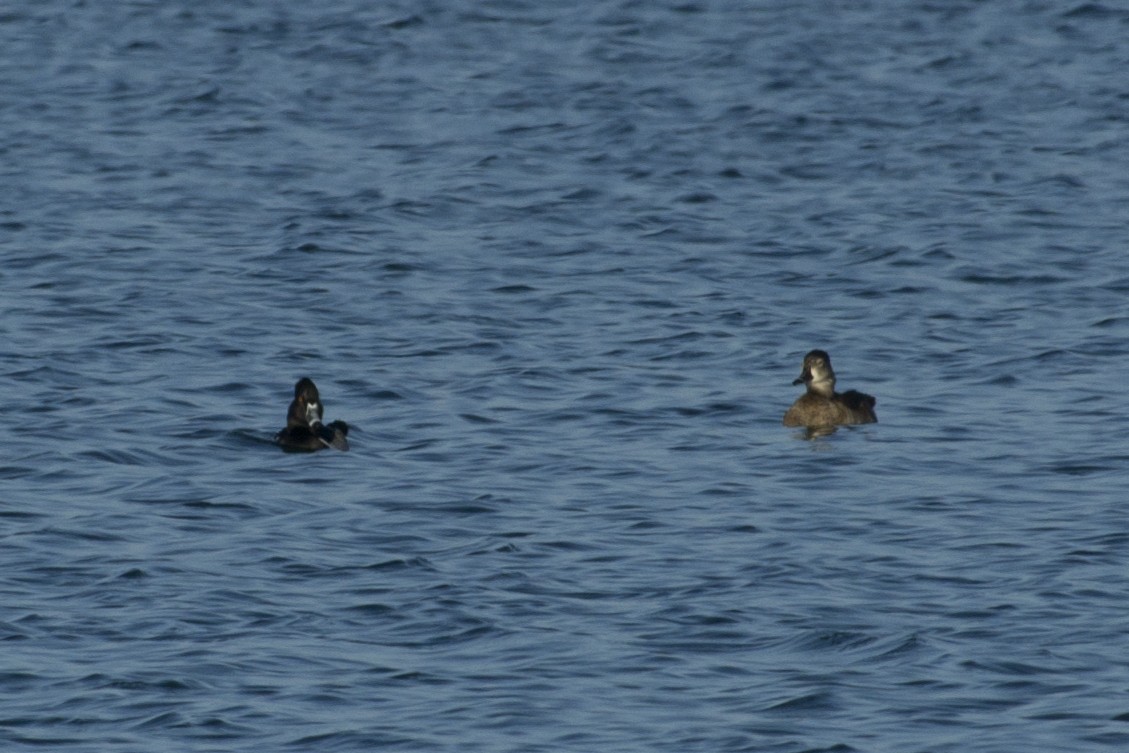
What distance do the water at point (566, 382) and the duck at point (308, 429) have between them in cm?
15

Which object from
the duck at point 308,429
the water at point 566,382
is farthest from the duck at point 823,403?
the duck at point 308,429

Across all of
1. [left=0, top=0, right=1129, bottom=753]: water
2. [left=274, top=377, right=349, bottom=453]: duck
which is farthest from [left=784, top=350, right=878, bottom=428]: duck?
[left=274, top=377, right=349, bottom=453]: duck

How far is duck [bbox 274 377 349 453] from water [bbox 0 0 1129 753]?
0.15 metres

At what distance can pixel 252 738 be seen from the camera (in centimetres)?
1066

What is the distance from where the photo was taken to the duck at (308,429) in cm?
1634

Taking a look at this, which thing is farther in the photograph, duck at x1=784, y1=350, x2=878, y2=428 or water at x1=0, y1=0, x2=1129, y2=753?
duck at x1=784, y1=350, x2=878, y2=428

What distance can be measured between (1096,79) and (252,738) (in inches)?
970

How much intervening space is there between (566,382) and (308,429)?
3017 mm

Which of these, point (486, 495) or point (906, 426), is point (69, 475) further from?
point (906, 426)

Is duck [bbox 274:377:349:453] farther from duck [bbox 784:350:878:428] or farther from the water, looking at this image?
duck [bbox 784:350:878:428]

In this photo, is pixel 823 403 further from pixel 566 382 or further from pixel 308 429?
pixel 308 429

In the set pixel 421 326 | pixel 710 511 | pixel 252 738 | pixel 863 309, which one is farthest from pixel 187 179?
pixel 252 738

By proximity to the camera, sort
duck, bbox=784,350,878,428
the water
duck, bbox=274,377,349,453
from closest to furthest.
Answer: the water → duck, bbox=274,377,349,453 → duck, bbox=784,350,878,428

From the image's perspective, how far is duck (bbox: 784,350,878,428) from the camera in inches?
677
